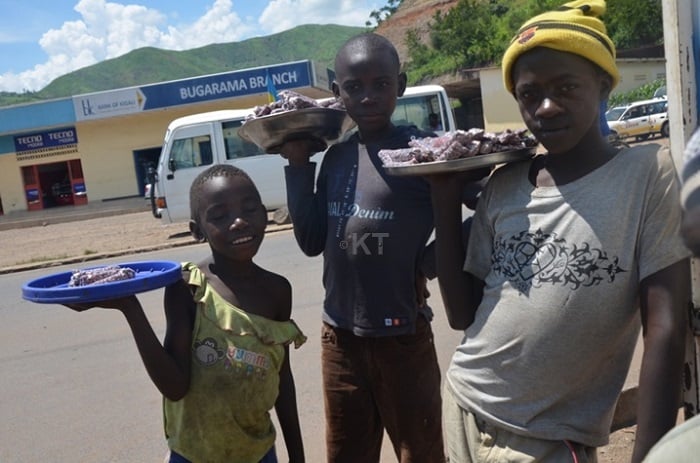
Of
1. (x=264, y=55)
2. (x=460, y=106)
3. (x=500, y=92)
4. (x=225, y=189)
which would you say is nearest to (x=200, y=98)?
(x=500, y=92)

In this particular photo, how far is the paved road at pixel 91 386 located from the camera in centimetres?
357

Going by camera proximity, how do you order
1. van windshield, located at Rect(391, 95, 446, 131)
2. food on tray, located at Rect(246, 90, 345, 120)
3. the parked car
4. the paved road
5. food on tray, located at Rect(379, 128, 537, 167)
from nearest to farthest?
food on tray, located at Rect(379, 128, 537, 167) → food on tray, located at Rect(246, 90, 345, 120) → the paved road → van windshield, located at Rect(391, 95, 446, 131) → the parked car

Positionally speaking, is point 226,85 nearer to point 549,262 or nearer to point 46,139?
point 46,139

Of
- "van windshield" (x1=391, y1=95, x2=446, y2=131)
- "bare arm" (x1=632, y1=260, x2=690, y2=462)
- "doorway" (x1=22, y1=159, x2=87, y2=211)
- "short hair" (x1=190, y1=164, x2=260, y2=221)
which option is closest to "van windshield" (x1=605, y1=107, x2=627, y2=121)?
"van windshield" (x1=391, y1=95, x2=446, y2=131)

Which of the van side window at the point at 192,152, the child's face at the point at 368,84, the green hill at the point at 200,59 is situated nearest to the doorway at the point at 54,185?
the van side window at the point at 192,152

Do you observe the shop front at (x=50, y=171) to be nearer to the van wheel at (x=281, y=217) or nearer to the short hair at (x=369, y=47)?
the van wheel at (x=281, y=217)

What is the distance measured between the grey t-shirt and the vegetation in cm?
3265

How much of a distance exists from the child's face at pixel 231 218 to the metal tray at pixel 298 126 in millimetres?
229

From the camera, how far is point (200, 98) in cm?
2234

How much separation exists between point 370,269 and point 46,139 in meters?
26.8

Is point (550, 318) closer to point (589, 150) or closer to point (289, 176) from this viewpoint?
point (589, 150)

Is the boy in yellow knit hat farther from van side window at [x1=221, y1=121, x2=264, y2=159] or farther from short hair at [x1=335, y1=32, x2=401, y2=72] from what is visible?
van side window at [x1=221, y1=121, x2=264, y2=159]

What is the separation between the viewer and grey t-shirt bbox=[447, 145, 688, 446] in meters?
1.27

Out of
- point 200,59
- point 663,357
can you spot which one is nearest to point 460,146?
point 663,357
